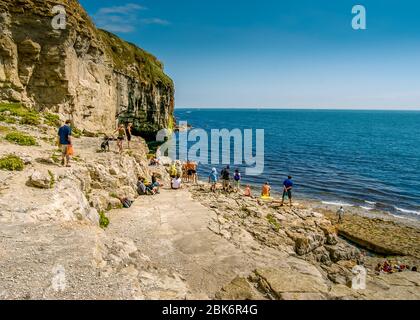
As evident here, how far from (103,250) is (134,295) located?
2809mm

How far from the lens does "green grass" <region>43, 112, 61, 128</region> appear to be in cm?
2927

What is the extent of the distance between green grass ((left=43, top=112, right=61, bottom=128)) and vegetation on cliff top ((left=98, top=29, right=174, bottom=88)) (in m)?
25.8

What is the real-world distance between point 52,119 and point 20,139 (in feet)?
31.7

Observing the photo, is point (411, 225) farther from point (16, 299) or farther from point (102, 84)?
point (102, 84)

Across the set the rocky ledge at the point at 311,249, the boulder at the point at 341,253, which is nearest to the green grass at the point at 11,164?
the rocky ledge at the point at 311,249

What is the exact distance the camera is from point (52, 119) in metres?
30.5

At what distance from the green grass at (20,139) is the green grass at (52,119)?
732cm

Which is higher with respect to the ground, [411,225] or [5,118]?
[5,118]

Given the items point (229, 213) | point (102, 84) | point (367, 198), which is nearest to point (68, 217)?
point (229, 213)

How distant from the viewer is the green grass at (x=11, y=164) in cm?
1580

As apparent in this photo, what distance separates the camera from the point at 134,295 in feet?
28.9

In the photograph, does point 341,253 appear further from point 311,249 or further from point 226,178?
point 226,178

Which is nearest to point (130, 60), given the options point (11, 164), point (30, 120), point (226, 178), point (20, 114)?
point (20, 114)

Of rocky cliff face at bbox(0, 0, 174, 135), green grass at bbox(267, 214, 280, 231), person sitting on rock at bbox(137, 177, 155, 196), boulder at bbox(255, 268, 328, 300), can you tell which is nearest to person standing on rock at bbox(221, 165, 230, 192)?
green grass at bbox(267, 214, 280, 231)
